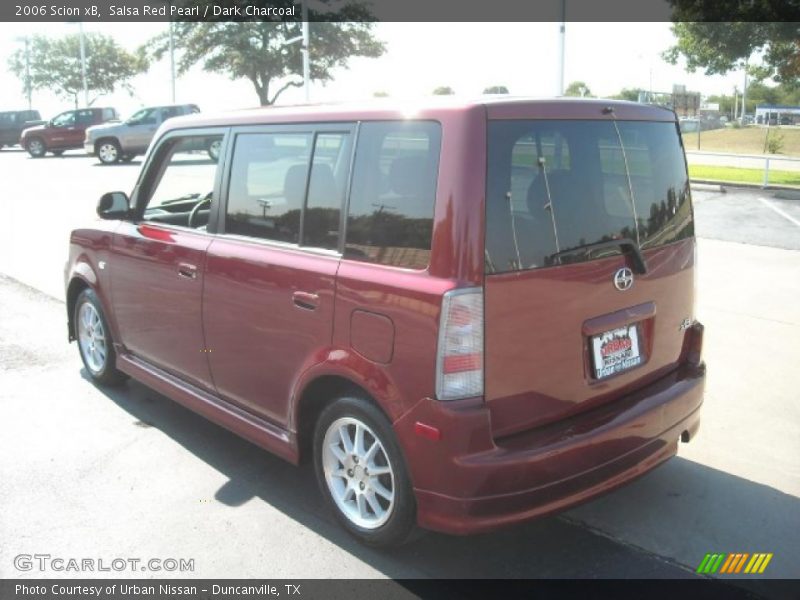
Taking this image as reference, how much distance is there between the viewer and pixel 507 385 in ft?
8.75

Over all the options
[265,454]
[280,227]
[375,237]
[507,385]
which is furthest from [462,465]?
[265,454]

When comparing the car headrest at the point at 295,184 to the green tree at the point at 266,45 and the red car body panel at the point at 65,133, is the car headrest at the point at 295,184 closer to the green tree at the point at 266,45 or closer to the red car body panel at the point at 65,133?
the red car body panel at the point at 65,133

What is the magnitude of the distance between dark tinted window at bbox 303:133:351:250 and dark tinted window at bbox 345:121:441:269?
0.09 meters

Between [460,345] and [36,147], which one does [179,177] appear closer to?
[460,345]

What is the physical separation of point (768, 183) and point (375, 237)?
1674cm

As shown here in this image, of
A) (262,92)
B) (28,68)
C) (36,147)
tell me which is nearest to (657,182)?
(36,147)

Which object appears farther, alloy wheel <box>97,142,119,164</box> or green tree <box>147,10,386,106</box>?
green tree <box>147,10,386,106</box>

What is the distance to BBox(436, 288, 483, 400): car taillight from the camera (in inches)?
101

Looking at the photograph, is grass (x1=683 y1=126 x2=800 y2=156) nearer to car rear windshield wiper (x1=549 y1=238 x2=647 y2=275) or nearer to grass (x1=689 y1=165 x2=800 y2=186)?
grass (x1=689 y1=165 x2=800 y2=186)

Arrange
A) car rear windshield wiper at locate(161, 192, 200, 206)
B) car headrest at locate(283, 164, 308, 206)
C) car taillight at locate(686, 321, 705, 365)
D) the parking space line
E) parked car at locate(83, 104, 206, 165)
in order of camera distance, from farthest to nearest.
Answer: parked car at locate(83, 104, 206, 165) < the parking space line < car rear windshield wiper at locate(161, 192, 200, 206) < car taillight at locate(686, 321, 705, 365) < car headrest at locate(283, 164, 308, 206)

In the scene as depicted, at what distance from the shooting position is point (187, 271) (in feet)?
12.5

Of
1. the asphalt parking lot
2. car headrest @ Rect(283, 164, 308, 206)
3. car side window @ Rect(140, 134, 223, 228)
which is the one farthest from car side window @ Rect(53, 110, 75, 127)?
car headrest @ Rect(283, 164, 308, 206)

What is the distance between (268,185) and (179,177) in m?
1.65

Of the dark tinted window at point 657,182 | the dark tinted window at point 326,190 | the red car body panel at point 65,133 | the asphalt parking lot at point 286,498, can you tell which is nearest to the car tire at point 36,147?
the red car body panel at point 65,133
